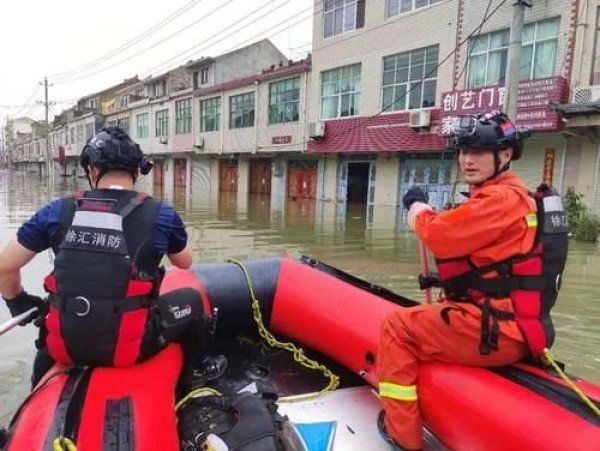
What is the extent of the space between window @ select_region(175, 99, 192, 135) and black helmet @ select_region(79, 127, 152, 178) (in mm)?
27221

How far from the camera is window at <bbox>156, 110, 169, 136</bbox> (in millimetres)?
31016

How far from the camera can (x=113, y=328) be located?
1.90 metres

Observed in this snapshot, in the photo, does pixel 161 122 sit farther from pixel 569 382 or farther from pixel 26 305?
pixel 569 382

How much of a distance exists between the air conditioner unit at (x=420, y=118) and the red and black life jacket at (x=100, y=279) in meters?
14.0

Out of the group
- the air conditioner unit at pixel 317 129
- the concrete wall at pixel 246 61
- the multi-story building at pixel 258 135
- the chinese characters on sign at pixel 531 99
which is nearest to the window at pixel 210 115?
the multi-story building at pixel 258 135

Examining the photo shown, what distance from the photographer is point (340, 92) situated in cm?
1852

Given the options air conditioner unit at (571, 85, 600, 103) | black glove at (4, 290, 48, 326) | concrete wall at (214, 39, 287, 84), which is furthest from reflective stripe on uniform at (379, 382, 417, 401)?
concrete wall at (214, 39, 287, 84)

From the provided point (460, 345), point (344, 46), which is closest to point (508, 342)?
point (460, 345)

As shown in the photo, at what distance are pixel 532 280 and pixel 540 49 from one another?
1280 cm

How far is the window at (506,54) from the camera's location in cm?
1233

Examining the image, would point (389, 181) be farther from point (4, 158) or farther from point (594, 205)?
point (4, 158)

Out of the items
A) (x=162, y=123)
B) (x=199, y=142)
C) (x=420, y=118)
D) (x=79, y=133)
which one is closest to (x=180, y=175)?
(x=162, y=123)

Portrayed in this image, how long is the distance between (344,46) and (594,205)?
10.4 metres

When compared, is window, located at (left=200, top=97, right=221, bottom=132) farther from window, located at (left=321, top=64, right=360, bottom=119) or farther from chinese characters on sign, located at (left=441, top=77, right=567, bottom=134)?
chinese characters on sign, located at (left=441, top=77, right=567, bottom=134)
